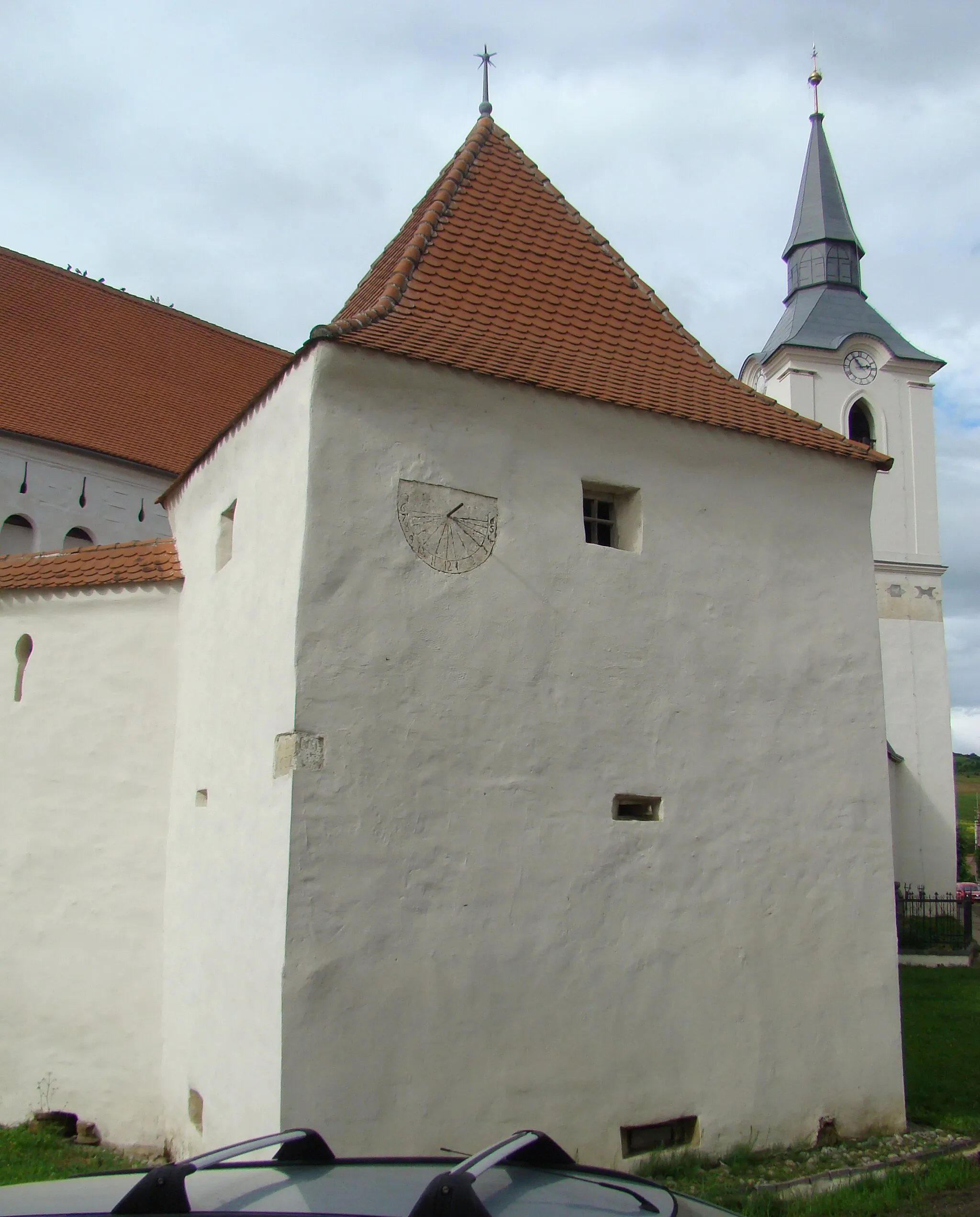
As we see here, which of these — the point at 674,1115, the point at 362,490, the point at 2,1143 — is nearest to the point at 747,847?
the point at 674,1115

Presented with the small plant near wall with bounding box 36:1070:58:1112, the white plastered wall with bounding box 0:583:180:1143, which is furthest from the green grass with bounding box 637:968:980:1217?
the small plant near wall with bounding box 36:1070:58:1112

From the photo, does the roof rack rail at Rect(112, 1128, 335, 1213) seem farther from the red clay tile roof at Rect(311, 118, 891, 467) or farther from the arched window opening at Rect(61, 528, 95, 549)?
the arched window opening at Rect(61, 528, 95, 549)

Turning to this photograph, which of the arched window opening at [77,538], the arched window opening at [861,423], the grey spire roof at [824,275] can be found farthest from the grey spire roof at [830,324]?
the arched window opening at [77,538]

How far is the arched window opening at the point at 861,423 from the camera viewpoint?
26516 mm

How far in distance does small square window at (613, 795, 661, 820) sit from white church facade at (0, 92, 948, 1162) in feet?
0.06

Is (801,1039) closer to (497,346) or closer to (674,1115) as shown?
(674,1115)

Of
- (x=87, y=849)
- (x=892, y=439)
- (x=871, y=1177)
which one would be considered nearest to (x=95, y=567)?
(x=87, y=849)

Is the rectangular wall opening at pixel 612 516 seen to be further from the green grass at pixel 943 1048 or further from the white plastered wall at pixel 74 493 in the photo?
the white plastered wall at pixel 74 493

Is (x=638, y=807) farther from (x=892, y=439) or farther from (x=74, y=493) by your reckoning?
(x=892, y=439)

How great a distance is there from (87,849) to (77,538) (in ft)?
31.6

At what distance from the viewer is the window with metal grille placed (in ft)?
26.0

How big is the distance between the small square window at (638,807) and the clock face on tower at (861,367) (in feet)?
69.9

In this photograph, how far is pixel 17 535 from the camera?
16.5 metres

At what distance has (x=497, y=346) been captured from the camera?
7.81 meters
